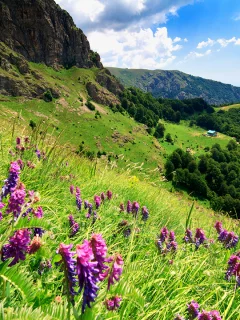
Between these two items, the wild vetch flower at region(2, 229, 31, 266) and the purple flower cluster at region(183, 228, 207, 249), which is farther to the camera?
the purple flower cluster at region(183, 228, 207, 249)

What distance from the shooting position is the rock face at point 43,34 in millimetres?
146500

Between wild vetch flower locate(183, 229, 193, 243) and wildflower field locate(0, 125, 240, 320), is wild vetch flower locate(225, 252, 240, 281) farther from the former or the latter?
wild vetch flower locate(183, 229, 193, 243)

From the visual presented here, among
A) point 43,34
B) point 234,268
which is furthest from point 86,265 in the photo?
point 43,34

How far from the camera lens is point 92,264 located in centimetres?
127

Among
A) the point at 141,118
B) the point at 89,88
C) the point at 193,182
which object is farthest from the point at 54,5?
the point at 193,182

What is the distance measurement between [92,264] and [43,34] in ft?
584

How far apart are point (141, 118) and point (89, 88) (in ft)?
113

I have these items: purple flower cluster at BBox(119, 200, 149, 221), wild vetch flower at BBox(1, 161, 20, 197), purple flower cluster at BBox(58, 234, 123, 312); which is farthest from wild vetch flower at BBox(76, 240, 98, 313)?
purple flower cluster at BBox(119, 200, 149, 221)

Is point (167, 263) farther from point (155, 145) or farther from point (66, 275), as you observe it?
point (155, 145)

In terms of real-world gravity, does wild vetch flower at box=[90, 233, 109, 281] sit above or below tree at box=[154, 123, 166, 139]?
above

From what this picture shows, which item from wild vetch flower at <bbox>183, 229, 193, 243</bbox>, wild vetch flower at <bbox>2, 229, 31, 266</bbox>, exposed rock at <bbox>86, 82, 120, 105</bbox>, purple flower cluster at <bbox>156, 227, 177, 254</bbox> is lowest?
wild vetch flower at <bbox>183, 229, 193, 243</bbox>

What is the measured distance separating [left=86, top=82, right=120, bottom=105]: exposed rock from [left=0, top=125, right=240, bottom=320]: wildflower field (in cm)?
15708

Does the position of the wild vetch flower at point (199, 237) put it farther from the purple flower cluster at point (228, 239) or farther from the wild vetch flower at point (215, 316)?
the wild vetch flower at point (215, 316)

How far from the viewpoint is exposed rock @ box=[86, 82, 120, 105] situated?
15900 cm
